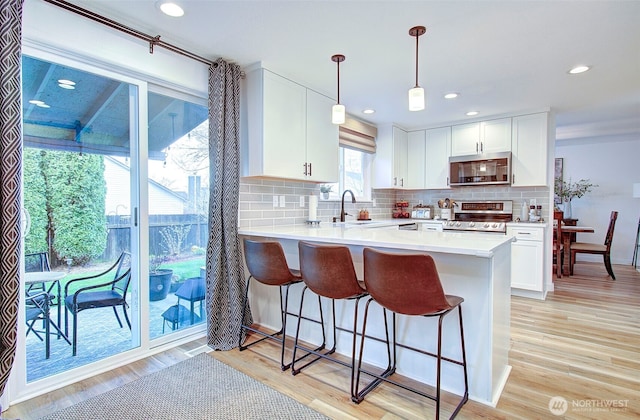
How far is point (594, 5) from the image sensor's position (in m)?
1.95

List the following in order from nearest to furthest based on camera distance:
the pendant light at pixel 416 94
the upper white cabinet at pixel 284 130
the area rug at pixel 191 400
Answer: the area rug at pixel 191 400
the pendant light at pixel 416 94
the upper white cabinet at pixel 284 130

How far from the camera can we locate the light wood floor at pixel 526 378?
71.5 inches

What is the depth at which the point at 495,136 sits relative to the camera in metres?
4.39

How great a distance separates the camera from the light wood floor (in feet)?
5.96

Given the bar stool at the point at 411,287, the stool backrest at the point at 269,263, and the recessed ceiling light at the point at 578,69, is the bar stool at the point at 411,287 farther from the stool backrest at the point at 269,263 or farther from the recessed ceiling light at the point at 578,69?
the recessed ceiling light at the point at 578,69

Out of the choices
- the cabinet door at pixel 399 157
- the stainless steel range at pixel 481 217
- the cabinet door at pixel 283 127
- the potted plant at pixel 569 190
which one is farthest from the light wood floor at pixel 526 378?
the potted plant at pixel 569 190

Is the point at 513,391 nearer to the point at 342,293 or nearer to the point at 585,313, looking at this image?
the point at 342,293

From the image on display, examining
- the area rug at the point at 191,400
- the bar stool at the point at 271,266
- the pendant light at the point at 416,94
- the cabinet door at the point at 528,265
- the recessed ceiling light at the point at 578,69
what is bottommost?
the area rug at the point at 191,400

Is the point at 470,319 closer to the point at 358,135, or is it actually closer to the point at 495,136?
the point at 358,135

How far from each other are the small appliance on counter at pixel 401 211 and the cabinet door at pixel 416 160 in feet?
1.33

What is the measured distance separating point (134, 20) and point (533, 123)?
436cm

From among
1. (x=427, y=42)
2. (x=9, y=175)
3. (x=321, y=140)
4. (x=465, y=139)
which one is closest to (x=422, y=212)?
(x=465, y=139)

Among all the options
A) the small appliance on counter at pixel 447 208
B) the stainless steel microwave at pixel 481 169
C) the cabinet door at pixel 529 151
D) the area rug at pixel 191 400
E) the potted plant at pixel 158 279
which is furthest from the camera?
the small appliance on counter at pixel 447 208

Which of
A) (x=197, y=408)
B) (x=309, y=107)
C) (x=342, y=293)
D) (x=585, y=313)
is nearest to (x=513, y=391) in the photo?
(x=342, y=293)
